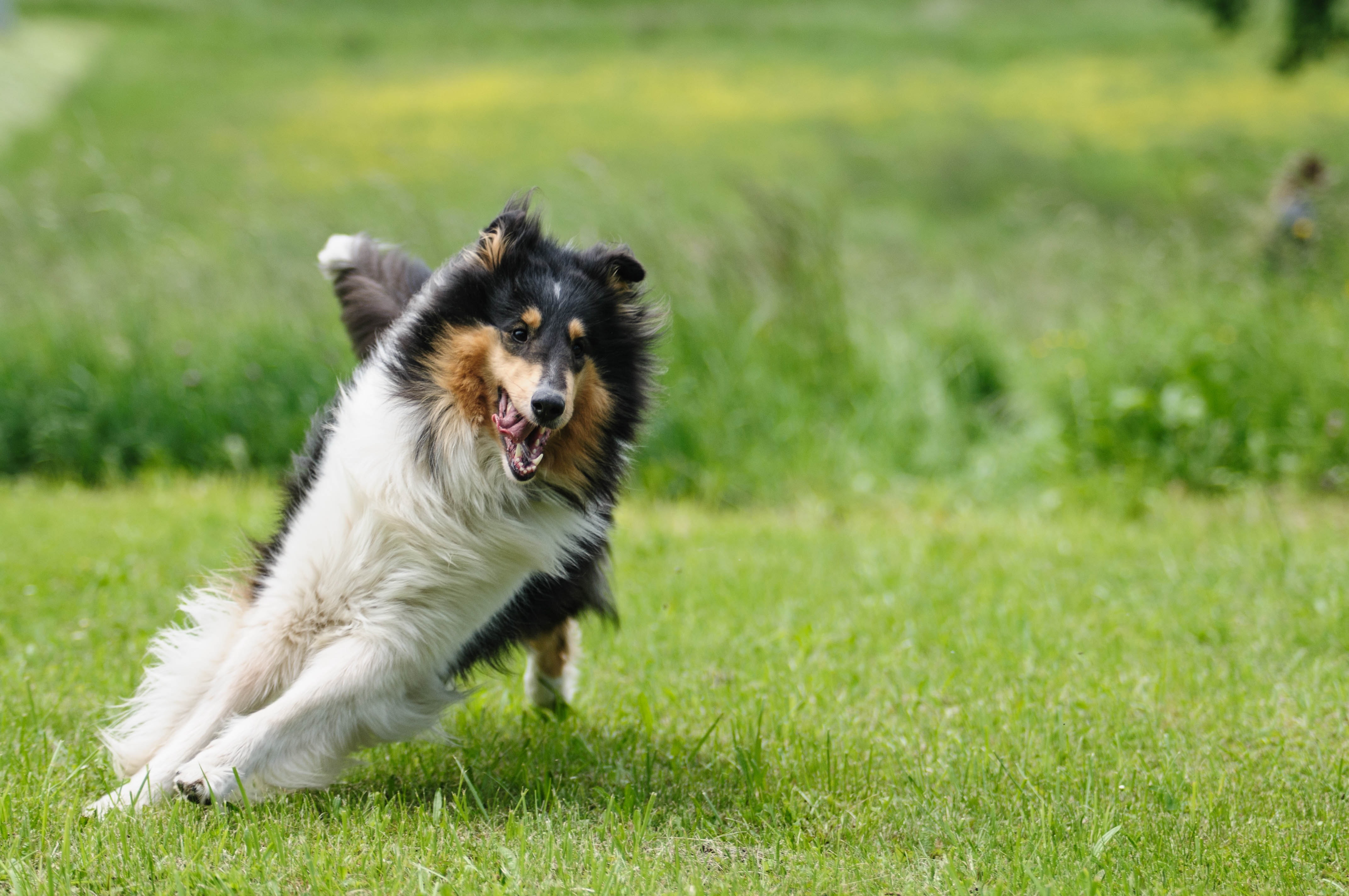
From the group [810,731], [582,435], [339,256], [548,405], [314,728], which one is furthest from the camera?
[339,256]

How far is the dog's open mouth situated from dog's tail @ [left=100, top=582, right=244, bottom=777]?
106cm

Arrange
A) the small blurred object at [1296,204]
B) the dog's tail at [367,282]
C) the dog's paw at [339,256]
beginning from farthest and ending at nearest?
the small blurred object at [1296,204] → the dog's paw at [339,256] → the dog's tail at [367,282]

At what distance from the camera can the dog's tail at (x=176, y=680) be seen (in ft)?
12.0

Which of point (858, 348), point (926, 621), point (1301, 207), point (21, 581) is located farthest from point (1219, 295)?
point (21, 581)

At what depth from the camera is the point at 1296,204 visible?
919cm

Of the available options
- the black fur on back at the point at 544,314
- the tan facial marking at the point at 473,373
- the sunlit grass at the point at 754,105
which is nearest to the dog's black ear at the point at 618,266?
the black fur on back at the point at 544,314

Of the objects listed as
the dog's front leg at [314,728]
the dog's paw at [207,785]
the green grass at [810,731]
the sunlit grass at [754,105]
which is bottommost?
the green grass at [810,731]

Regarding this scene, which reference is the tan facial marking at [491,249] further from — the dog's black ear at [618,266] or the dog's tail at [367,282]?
the dog's tail at [367,282]

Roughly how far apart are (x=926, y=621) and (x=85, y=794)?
338cm

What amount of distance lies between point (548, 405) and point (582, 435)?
370 mm

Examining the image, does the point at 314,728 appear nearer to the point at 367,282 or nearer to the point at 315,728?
the point at 315,728

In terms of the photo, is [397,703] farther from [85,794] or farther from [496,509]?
[85,794]

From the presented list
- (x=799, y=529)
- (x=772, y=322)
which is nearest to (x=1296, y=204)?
(x=772, y=322)

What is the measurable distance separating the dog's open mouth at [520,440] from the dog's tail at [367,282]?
1.06 meters
